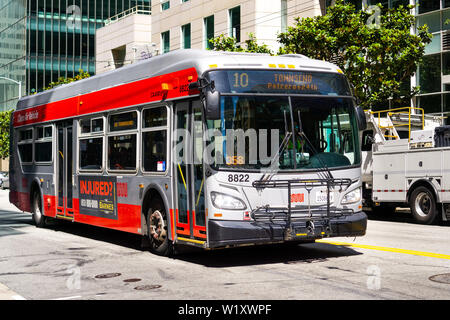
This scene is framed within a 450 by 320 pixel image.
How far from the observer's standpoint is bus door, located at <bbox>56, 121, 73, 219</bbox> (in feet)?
49.6

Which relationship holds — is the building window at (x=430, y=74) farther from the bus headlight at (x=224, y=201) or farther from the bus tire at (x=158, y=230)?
the bus headlight at (x=224, y=201)

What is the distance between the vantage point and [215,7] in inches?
1640

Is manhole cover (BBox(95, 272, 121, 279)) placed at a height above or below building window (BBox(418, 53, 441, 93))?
below

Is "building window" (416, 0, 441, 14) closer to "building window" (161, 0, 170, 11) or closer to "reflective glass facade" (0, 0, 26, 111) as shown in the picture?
"building window" (161, 0, 170, 11)

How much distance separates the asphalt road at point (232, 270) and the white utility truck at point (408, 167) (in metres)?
3.53

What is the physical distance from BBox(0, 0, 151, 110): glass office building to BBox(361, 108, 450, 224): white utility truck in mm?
62541

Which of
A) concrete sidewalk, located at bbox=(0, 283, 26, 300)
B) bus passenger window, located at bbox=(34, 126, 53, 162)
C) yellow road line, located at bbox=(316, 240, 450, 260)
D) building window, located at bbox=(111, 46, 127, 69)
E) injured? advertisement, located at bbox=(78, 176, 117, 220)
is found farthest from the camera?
building window, located at bbox=(111, 46, 127, 69)

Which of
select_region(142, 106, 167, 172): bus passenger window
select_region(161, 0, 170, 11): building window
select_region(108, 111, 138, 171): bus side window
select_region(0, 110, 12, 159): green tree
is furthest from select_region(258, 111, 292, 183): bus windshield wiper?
select_region(0, 110, 12, 159): green tree

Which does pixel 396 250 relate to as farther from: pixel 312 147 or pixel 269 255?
pixel 312 147

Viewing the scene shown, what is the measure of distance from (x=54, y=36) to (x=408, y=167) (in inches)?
2640

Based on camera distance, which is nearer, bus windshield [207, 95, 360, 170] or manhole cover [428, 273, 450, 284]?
manhole cover [428, 273, 450, 284]

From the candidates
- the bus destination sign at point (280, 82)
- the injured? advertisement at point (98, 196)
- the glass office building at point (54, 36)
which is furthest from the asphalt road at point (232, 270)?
the glass office building at point (54, 36)
